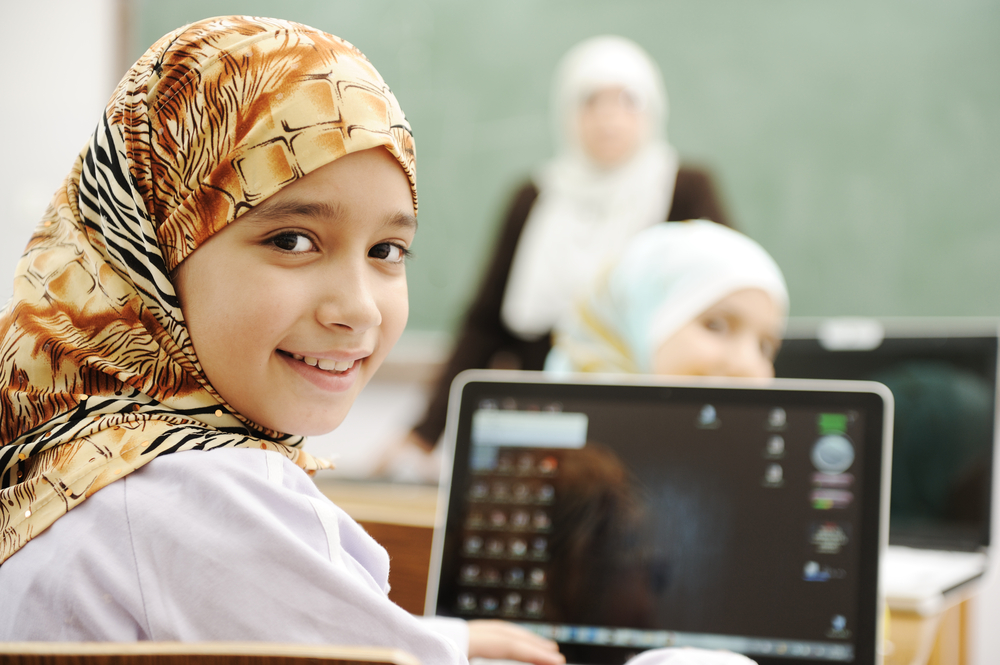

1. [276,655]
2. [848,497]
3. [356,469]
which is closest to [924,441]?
[848,497]

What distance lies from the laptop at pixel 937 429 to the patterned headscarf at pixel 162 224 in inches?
43.5

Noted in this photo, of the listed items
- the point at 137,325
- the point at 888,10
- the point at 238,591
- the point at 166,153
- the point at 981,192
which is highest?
the point at 888,10

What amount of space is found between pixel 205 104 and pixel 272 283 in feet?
0.47

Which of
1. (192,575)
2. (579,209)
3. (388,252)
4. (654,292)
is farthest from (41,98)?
(192,575)

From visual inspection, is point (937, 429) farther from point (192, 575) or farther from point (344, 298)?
→ point (192, 575)

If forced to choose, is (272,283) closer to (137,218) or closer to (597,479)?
(137,218)

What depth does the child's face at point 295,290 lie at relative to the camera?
0.55 metres

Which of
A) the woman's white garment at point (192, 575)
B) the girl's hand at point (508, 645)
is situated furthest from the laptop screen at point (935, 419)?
the woman's white garment at point (192, 575)

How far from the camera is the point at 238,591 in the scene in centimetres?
46

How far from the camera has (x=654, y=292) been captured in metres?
1.29

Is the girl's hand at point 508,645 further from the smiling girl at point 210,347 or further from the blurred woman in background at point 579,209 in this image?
the blurred woman in background at point 579,209

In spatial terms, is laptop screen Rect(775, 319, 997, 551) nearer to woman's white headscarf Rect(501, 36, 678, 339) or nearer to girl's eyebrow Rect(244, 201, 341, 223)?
woman's white headscarf Rect(501, 36, 678, 339)

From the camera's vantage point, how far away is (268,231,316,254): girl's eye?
22.0 inches

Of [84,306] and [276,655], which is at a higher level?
[84,306]
